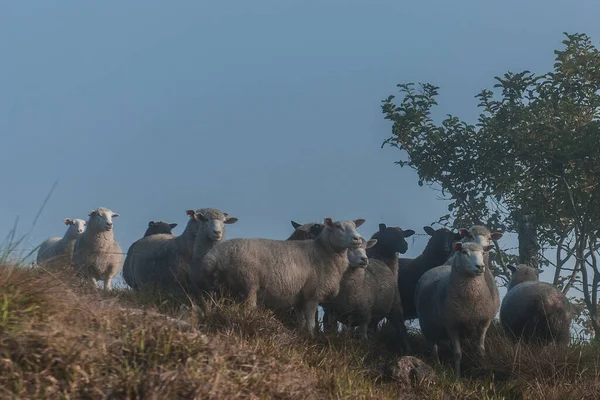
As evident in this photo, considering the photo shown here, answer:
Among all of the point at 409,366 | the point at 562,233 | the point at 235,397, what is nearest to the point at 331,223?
the point at 409,366

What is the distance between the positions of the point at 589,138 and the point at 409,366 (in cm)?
1021

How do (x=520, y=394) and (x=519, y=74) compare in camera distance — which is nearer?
(x=520, y=394)

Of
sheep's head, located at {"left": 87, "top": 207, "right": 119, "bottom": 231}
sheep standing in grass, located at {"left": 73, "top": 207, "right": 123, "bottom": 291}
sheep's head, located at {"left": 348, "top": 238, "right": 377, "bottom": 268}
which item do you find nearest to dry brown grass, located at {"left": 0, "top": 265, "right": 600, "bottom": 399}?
sheep's head, located at {"left": 348, "top": 238, "right": 377, "bottom": 268}

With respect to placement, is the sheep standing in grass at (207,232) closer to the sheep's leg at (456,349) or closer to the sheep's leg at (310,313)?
the sheep's leg at (310,313)

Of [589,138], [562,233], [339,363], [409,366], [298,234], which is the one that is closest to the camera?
[339,363]

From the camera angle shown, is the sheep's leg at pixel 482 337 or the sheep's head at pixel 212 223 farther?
the sheep's head at pixel 212 223

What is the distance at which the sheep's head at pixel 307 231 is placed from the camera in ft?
48.7

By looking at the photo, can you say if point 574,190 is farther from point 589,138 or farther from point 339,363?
point 339,363

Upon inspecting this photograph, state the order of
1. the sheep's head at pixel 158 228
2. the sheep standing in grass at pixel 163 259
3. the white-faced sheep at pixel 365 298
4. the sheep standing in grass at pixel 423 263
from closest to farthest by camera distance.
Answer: the white-faced sheep at pixel 365 298 → the sheep standing in grass at pixel 163 259 → the sheep standing in grass at pixel 423 263 → the sheep's head at pixel 158 228

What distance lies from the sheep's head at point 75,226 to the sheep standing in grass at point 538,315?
9.52 meters

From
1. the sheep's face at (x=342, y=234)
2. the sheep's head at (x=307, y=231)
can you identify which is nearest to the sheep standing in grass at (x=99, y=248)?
the sheep's head at (x=307, y=231)

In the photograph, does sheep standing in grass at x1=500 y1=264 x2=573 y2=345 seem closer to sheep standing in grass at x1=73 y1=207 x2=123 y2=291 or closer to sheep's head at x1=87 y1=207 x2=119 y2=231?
sheep standing in grass at x1=73 y1=207 x2=123 y2=291

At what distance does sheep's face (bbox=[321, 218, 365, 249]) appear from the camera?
13.0m

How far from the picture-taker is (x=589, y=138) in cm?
1919
